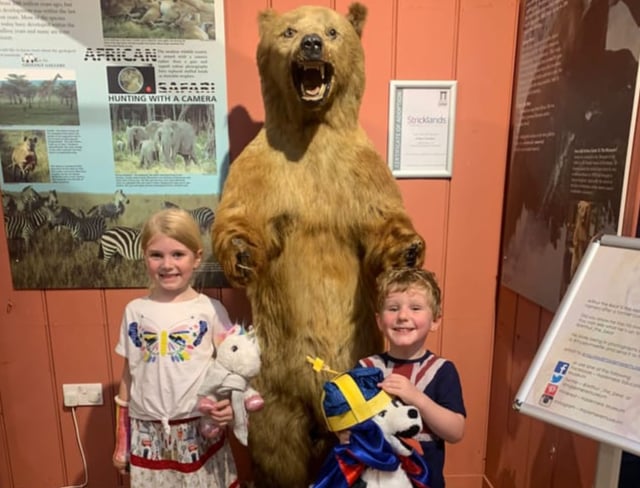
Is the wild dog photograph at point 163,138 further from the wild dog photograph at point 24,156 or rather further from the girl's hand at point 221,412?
the girl's hand at point 221,412

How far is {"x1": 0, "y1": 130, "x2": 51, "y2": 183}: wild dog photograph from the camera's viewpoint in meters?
1.67

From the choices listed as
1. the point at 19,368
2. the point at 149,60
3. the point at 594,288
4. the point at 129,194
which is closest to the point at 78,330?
the point at 19,368

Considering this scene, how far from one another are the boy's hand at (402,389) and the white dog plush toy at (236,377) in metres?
0.36

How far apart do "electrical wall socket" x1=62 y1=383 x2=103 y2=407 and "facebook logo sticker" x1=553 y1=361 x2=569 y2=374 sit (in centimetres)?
163

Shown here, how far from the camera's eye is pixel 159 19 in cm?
162

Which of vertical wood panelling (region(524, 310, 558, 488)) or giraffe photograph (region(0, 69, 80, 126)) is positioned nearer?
vertical wood panelling (region(524, 310, 558, 488))

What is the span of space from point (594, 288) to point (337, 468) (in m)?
0.66

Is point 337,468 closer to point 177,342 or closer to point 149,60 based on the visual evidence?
point 177,342

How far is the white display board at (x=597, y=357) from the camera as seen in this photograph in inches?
31.7

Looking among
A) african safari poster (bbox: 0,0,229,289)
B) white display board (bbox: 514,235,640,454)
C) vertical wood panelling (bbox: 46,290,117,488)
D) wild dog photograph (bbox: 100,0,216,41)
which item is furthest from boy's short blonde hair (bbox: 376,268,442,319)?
vertical wood panelling (bbox: 46,290,117,488)

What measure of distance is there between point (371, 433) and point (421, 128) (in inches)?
43.3

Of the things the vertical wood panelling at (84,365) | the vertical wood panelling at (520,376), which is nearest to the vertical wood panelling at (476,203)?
the vertical wood panelling at (520,376)

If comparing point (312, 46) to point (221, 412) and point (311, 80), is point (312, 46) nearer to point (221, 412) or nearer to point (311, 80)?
point (311, 80)

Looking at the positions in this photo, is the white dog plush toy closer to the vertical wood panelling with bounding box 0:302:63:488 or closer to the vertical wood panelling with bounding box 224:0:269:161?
the vertical wood panelling with bounding box 224:0:269:161
